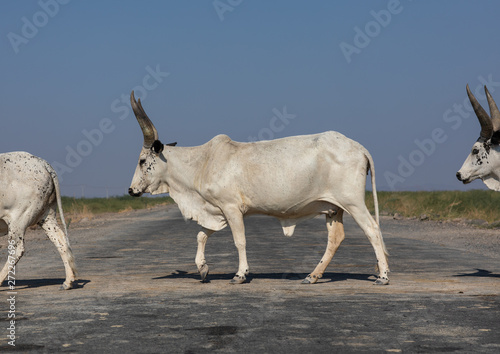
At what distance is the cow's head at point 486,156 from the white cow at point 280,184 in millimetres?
1377

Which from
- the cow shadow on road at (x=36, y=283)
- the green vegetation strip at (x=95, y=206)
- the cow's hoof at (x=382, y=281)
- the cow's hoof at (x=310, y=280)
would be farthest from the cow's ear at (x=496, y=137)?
the green vegetation strip at (x=95, y=206)

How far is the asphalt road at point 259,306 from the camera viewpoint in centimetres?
601

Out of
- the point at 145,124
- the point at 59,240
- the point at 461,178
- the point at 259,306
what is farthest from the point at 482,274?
the point at 59,240

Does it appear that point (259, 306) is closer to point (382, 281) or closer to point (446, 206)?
point (382, 281)

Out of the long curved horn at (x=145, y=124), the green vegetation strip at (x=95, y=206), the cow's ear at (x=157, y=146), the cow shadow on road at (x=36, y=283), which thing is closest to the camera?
→ the cow shadow on road at (x=36, y=283)

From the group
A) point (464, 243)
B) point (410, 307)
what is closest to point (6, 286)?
point (410, 307)

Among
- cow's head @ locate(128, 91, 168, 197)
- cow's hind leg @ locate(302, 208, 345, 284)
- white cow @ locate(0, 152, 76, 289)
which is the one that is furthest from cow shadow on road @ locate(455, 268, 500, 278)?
white cow @ locate(0, 152, 76, 289)

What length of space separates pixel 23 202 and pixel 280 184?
11.1ft

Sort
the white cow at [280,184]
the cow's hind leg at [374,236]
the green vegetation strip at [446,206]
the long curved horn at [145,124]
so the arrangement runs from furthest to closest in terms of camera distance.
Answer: the green vegetation strip at [446,206], the long curved horn at [145,124], the white cow at [280,184], the cow's hind leg at [374,236]

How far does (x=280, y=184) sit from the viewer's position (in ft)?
33.6

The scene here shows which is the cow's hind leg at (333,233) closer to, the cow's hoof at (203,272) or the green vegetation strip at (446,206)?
the cow's hoof at (203,272)

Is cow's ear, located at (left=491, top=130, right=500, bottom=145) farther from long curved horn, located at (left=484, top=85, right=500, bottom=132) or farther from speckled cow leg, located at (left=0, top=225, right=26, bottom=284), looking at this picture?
speckled cow leg, located at (left=0, top=225, right=26, bottom=284)

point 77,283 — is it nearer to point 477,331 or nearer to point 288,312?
point 288,312

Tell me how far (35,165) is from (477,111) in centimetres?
595
